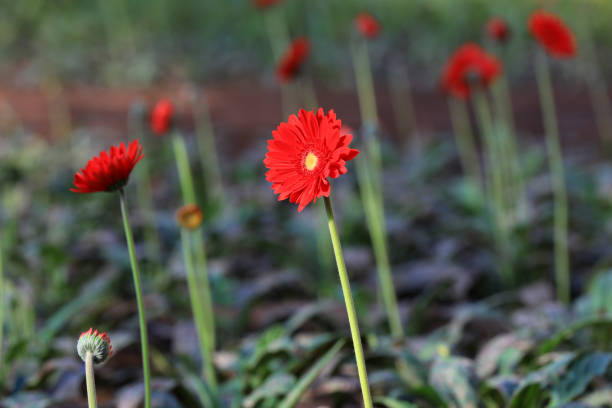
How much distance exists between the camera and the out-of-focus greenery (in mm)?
7777

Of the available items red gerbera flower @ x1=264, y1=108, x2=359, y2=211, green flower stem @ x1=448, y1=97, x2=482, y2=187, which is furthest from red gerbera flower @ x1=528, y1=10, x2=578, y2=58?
red gerbera flower @ x1=264, y1=108, x2=359, y2=211

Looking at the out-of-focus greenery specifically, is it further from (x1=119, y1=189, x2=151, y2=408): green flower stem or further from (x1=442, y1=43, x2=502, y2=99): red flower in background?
(x1=119, y1=189, x2=151, y2=408): green flower stem

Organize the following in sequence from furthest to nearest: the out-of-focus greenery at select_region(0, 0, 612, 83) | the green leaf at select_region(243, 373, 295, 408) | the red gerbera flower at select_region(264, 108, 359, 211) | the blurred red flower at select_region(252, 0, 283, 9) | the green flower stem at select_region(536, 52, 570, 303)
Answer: the out-of-focus greenery at select_region(0, 0, 612, 83)
the blurred red flower at select_region(252, 0, 283, 9)
the green flower stem at select_region(536, 52, 570, 303)
the green leaf at select_region(243, 373, 295, 408)
the red gerbera flower at select_region(264, 108, 359, 211)

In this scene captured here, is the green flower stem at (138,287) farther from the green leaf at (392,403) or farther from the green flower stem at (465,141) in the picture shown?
the green flower stem at (465,141)

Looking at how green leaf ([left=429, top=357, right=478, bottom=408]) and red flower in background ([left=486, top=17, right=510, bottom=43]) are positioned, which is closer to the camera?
green leaf ([left=429, top=357, right=478, bottom=408])

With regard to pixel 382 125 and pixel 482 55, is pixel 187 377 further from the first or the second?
pixel 382 125

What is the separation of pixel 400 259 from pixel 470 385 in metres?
1.42

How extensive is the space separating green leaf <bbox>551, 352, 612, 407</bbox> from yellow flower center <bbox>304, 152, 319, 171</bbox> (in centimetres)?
96

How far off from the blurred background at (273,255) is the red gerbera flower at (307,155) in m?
0.73

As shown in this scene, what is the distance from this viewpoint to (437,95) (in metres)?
7.38

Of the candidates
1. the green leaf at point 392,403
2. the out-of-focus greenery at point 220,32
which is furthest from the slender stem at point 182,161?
the out-of-focus greenery at point 220,32

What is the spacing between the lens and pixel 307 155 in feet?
3.51

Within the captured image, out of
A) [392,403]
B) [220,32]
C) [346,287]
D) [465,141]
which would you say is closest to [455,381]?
[392,403]

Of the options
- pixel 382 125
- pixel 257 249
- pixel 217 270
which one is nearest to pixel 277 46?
pixel 382 125
